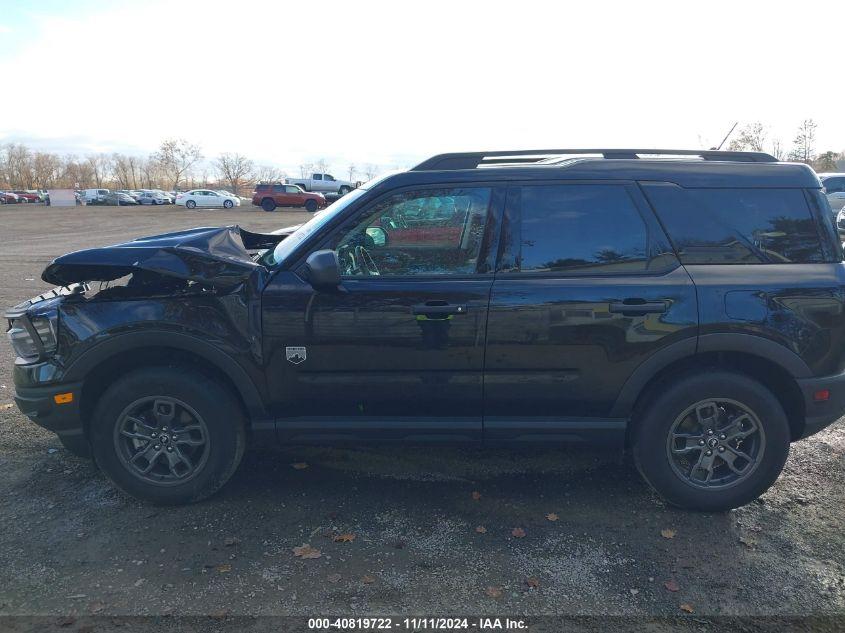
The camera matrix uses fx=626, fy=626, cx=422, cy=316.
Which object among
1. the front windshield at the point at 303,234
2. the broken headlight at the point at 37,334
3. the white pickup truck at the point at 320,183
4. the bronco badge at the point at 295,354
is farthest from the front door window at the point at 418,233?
the white pickup truck at the point at 320,183

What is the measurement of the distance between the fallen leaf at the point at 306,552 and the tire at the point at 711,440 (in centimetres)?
191

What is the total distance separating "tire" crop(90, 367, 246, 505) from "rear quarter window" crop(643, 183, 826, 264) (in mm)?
2780

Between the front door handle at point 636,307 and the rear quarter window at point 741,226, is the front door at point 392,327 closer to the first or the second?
the front door handle at point 636,307

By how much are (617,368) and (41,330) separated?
3312mm

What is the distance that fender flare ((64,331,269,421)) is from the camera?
3.54 metres

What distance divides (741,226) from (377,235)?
2067 millimetres

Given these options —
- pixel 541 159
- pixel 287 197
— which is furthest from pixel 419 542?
pixel 287 197

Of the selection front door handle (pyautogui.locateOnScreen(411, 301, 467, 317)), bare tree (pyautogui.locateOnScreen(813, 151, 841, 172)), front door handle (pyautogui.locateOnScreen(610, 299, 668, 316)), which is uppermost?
bare tree (pyautogui.locateOnScreen(813, 151, 841, 172))

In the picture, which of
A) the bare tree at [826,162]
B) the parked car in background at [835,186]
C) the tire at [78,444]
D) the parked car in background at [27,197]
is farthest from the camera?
the parked car in background at [27,197]

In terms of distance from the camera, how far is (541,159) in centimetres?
404

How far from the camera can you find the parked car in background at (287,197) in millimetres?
40156

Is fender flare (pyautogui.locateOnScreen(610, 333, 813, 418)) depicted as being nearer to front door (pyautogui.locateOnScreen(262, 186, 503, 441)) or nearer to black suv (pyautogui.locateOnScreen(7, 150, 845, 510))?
black suv (pyautogui.locateOnScreen(7, 150, 845, 510))

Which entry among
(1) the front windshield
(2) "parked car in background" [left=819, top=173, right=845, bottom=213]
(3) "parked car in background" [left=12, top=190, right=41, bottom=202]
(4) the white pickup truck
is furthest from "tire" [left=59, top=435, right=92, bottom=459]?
(3) "parked car in background" [left=12, top=190, right=41, bottom=202]

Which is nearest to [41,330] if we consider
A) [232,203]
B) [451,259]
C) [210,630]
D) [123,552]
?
[123,552]
